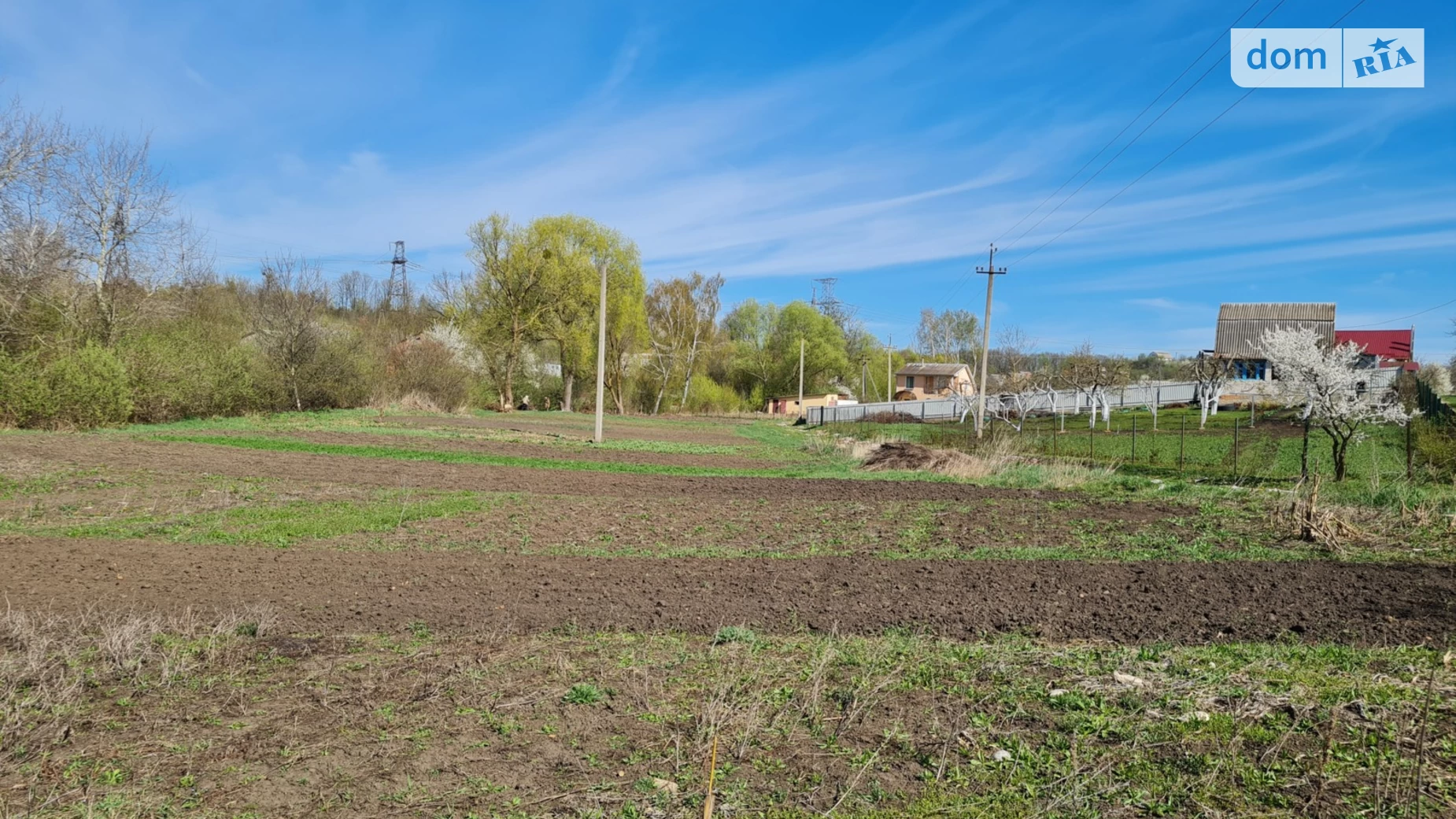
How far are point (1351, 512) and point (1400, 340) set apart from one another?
7051 cm

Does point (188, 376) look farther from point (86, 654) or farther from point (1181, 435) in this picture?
point (1181, 435)

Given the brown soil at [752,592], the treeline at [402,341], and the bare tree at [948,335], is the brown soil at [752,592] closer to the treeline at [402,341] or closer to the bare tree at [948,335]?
the treeline at [402,341]

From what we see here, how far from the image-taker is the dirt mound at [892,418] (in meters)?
50.4

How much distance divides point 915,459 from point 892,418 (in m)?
31.4

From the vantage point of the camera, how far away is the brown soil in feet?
21.2

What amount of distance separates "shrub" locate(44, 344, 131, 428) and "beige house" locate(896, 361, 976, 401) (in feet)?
209

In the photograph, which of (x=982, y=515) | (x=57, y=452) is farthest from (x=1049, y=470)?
(x=57, y=452)

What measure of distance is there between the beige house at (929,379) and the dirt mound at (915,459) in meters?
55.6

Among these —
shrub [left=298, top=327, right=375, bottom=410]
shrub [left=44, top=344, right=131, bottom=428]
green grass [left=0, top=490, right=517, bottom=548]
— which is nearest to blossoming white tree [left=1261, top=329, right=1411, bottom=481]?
green grass [left=0, top=490, right=517, bottom=548]

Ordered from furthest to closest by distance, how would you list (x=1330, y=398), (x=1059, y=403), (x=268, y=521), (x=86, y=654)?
(x=1059, y=403) < (x=1330, y=398) < (x=268, y=521) < (x=86, y=654)

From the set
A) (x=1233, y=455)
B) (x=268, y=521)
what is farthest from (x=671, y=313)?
(x=268, y=521)

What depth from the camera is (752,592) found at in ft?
24.9

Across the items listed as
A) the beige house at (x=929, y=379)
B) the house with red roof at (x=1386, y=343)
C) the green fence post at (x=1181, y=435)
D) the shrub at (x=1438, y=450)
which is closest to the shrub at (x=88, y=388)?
the green fence post at (x=1181, y=435)

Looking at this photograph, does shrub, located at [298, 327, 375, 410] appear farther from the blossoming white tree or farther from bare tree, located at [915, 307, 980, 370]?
bare tree, located at [915, 307, 980, 370]
